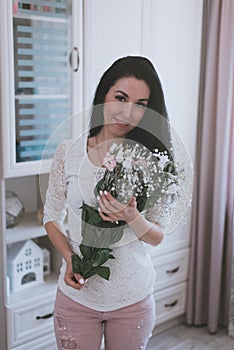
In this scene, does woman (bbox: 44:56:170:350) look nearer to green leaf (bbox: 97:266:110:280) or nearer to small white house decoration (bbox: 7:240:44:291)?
green leaf (bbox: 97:266:110:280)

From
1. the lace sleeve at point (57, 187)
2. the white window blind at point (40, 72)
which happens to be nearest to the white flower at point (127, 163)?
the lace sleeve at point (57, 187)

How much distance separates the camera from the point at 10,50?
1996 mm

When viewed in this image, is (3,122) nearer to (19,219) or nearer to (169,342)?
(19,219)

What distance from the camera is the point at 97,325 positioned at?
1.58 m

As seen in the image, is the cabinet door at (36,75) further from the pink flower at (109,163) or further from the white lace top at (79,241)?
the pink flower at (109,163)

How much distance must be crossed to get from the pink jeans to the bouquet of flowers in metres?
0.14

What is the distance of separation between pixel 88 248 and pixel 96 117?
406 mm

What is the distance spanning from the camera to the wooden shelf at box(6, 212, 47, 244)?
224 centimetres

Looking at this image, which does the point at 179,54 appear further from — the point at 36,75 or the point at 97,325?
the point at 97,325

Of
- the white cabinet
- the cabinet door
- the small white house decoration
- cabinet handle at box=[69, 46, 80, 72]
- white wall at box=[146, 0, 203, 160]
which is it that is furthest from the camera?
the white cabinet

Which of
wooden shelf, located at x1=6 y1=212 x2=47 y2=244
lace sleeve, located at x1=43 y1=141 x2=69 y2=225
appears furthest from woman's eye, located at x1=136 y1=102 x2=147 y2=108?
wooden shelf, located at x1=6 y1=212 x2=47 y2=244

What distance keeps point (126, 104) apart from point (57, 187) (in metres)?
0.34

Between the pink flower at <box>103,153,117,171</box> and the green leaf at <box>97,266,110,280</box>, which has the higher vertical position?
the pink flower at <box>103,153,117,171</box>

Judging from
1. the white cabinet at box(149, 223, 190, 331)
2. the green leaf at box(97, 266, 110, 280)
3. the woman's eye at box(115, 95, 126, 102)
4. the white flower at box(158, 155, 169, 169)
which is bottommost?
the white cabinet at box(149, 223, 190, 331)
